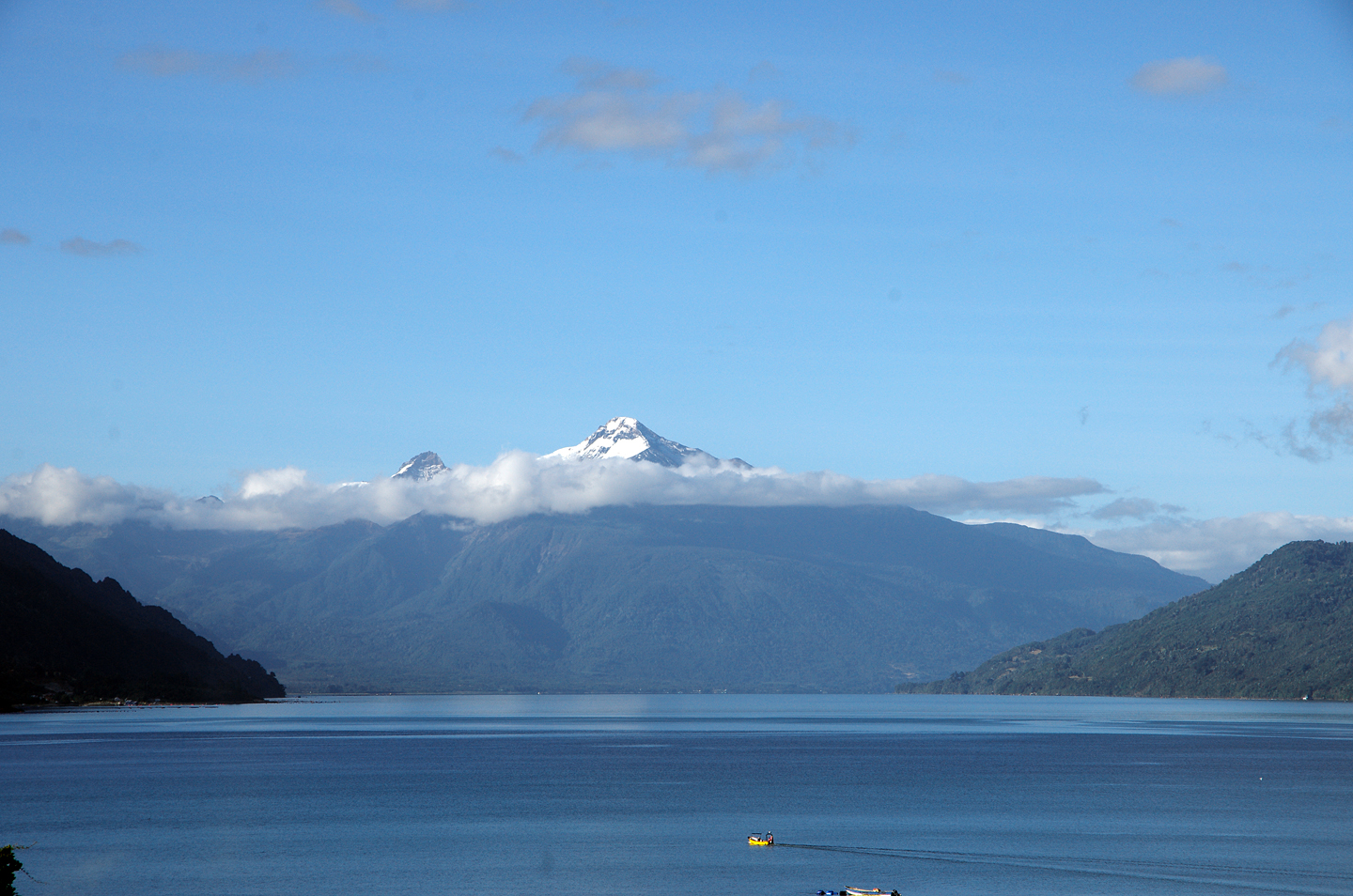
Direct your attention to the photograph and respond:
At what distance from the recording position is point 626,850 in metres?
101

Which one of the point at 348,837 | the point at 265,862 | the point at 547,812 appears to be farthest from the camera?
the point at 547,812

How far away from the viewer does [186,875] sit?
9050 cm

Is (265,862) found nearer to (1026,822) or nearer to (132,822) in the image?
(132,822)

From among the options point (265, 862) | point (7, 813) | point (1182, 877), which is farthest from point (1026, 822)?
point (7, 813)

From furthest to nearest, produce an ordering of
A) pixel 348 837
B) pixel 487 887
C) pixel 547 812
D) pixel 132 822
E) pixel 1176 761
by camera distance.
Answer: pixel 1176 761
pixel 547 812
pixel 132 822
pixel 348 837
pixel 487 887

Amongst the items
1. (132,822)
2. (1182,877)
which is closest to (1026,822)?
(1182,877)

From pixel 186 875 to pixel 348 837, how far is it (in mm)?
18104

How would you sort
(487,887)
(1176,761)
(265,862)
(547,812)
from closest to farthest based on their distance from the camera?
1. (487,887)
2. (265,862)
3. (547,812)
4. (1176,761)

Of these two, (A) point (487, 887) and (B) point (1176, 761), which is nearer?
(A) point (487, 887)

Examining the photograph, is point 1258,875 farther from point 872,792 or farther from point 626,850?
point 872,792

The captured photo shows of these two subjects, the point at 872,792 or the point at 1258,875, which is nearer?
the point at 1258,875

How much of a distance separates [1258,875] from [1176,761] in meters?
99.1

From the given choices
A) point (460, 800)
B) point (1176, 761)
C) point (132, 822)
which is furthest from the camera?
point (1176, 761)

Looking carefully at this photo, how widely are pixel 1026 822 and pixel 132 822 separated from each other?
249 ft
